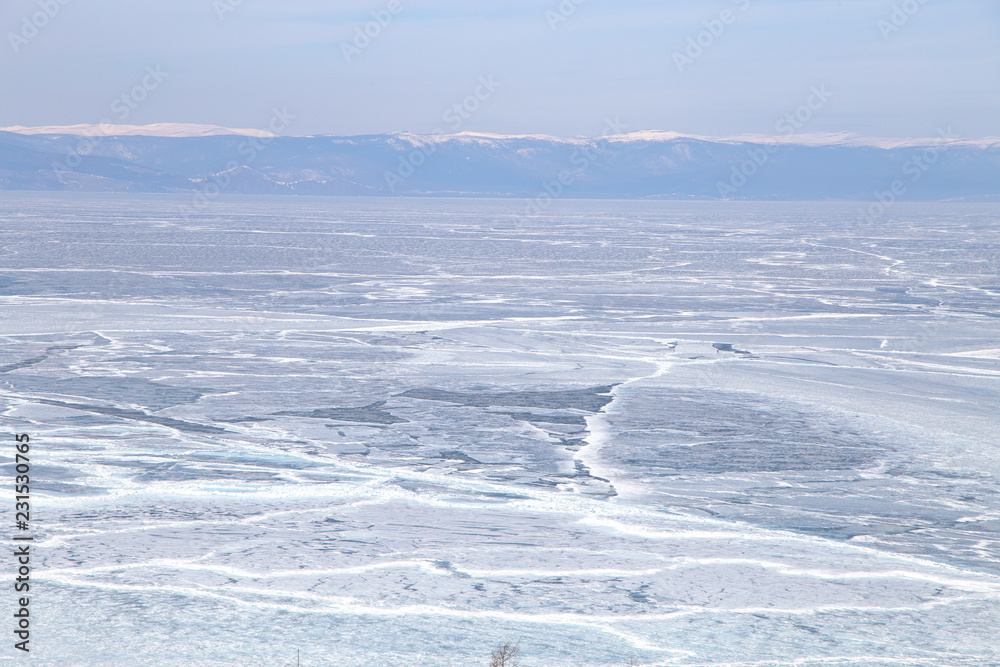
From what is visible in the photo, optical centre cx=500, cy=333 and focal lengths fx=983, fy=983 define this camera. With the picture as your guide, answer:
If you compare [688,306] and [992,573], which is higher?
[688,306]

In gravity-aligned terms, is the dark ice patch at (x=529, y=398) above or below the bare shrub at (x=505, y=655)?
above

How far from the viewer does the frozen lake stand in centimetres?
518

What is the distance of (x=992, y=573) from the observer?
6.10 m

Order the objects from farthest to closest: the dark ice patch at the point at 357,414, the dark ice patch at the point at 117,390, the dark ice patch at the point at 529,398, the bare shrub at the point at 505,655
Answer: the dark ice patch at the point at 529,398 → the dark ice patch at the point at 117,390 → the dark ice patch at the point at 357,414 → the bare shrub at the point at 505,655

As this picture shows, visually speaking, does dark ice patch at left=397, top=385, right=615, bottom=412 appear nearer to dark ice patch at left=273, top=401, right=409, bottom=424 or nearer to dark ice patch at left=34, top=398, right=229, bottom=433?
dark ice patch at left=273, top=401, right=409, bottom=424

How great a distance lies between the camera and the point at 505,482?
26.1ft

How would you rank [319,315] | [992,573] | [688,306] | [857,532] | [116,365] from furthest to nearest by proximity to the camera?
[688,306]
[319,315]
[116,365]
[857,532]
[992,573]

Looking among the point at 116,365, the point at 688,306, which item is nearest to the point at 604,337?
the point at 688,306

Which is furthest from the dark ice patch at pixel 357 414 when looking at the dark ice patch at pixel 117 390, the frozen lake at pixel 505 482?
the dark ice patch at pixel 117 390

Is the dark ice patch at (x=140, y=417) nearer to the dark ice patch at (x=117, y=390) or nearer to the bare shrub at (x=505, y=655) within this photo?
the dark ice patch at (x=117, y=390)

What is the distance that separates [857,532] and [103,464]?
233 inches

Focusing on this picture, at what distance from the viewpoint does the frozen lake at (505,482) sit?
518cm

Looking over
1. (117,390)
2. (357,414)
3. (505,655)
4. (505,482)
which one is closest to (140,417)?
(117,390)

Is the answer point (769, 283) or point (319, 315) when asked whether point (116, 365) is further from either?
point (769, 283)
